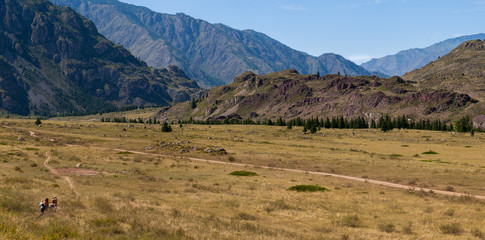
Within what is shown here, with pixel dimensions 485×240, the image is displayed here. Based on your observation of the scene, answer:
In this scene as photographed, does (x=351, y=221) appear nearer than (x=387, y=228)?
No

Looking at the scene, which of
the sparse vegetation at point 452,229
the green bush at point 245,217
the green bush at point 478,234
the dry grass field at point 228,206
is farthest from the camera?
the green bush at point 245,217

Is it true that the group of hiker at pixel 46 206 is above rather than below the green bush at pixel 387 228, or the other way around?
above

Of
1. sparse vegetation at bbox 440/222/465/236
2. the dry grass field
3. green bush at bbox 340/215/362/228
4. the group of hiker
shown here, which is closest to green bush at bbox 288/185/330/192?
the dry grass field

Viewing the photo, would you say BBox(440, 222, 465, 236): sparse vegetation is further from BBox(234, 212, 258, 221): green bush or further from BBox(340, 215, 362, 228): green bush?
BBox(234, 212, 258, 221): green bush

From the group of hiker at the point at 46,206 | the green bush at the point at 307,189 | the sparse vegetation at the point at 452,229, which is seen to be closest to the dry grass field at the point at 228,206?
the sparse vegetation at the point at 452,229

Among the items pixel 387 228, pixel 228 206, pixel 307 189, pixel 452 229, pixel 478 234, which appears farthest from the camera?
pixel 307 189

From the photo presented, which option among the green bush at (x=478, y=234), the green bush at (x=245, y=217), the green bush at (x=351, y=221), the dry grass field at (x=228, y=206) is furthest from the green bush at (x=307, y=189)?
the green bush at (x=478, y=234)

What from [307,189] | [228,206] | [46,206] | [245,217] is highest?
[46,206]

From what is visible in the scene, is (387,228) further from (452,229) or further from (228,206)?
(228,206)

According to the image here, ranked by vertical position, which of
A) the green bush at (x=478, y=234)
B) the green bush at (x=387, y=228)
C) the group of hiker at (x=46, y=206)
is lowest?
the green bush at (x=387, y=228)

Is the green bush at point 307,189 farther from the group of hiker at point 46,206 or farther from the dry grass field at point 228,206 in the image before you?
the group of hiker at point 46,206

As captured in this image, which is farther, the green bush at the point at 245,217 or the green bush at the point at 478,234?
the green bush at the point at 245,217

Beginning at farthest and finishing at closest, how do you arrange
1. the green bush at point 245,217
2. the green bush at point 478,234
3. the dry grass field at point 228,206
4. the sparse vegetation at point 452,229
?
the green bush at point 245,217 → the sparse vegetation at point 452,229 → the green bush at point 478,234 → the dry grass field at point 228,206

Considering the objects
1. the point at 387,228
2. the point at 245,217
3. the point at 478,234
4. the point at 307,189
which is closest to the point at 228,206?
the point at 245,217
